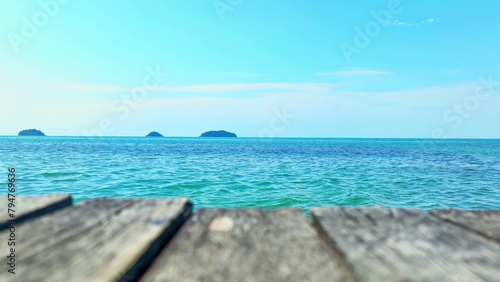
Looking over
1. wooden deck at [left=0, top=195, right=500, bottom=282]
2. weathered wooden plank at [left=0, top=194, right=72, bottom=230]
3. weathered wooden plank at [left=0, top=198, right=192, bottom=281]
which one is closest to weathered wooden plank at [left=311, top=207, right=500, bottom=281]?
wooden deck at [left=0, top=195, right=500, bottom=282]

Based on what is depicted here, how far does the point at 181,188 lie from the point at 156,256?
373 inches

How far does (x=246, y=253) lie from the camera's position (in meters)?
0.91

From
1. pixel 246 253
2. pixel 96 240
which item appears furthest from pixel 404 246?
pixel 96 240

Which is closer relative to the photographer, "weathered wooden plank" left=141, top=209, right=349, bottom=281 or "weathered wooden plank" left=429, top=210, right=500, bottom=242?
"weathered wooden plank" left=141, top=209, right=349, bottom=281

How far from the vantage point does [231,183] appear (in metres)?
11.2

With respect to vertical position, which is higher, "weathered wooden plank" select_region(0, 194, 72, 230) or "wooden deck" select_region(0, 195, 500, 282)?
"weathered wooden plank" select_region(0, 194, 72, 230)

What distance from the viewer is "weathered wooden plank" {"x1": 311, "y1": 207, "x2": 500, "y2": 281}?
2.61 ft

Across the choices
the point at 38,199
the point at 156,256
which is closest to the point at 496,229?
the point at 156,256

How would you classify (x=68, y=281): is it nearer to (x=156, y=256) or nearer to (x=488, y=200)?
(x=156, y=256)

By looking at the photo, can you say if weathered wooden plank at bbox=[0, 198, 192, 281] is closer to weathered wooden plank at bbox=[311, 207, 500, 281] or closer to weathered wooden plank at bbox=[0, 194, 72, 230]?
weathered wooden plank at bbox=[0, 194, 72, 230]

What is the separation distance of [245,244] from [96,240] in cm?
49

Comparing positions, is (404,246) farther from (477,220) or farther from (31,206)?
(31,206)

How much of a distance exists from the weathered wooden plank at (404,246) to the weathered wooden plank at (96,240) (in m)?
0.58

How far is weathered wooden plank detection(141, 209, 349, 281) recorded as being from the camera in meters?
0.80
